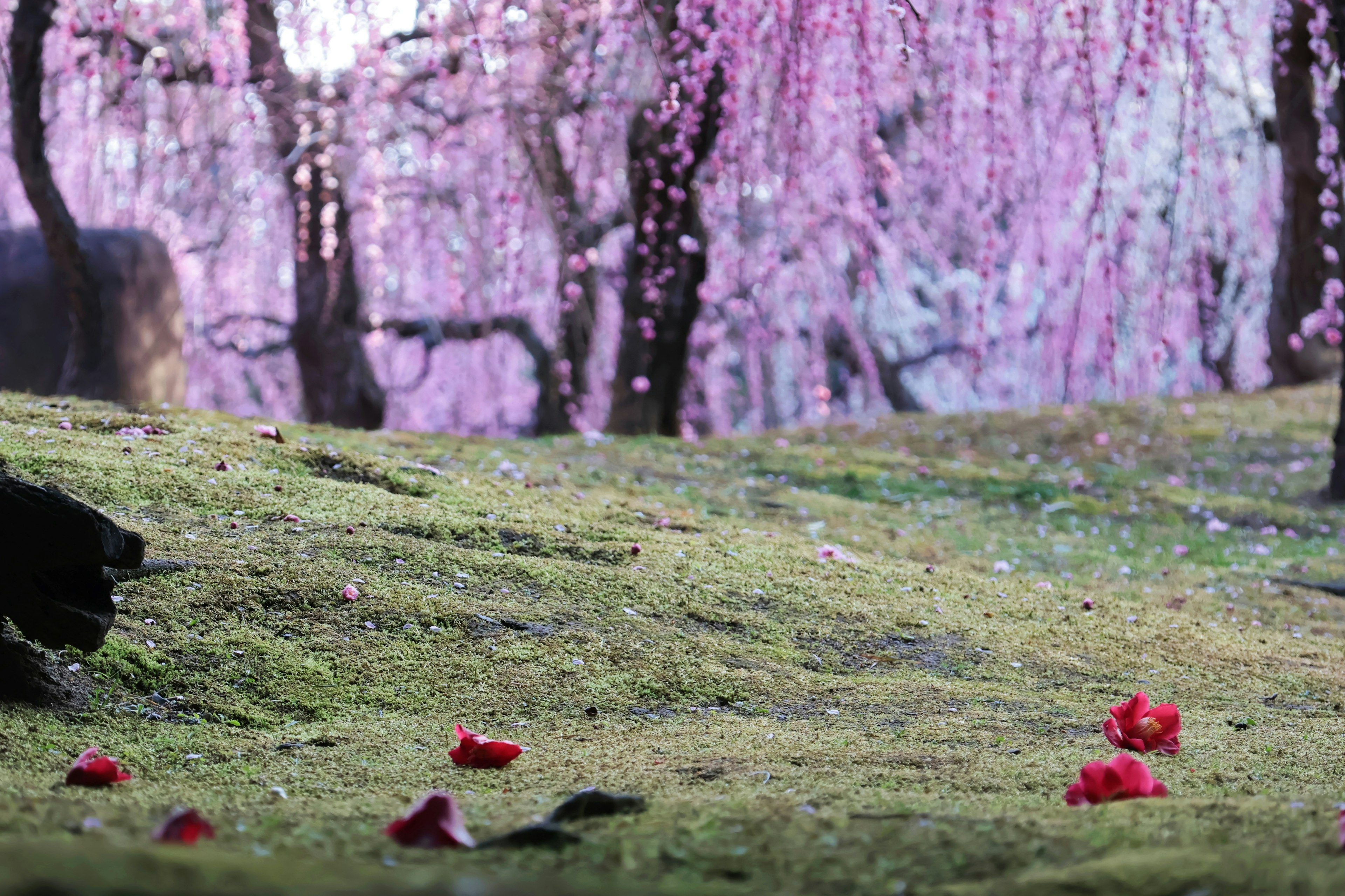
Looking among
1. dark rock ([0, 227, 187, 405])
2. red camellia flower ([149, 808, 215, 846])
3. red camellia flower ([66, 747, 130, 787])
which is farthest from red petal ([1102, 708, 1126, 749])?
dark rock ([0, 227, 187, 405])

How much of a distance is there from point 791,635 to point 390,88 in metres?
6.31

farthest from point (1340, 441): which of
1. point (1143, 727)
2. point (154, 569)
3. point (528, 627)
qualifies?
point (154, 569)

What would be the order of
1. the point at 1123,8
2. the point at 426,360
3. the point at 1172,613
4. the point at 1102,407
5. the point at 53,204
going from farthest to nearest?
the point at 426,360 → the point at 1102,407 → the point at 1123,8 → the point at 53,204 → the point at 1172,613

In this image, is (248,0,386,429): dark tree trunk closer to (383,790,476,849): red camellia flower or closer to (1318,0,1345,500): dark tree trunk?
(1318,0,1345,500): dark tree trunk

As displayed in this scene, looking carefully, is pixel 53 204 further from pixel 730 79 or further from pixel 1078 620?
pixel 1078 620

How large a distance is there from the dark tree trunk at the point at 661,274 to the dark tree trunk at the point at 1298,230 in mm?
4281

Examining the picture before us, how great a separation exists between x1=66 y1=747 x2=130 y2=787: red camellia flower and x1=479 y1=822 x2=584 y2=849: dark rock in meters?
0.87

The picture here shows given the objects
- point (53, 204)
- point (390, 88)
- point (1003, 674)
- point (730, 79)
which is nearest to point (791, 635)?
point (1003, 674)

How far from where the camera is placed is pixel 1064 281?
12102 millimetres

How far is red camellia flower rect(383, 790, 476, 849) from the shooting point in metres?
1.59

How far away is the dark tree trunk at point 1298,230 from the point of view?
9477mm

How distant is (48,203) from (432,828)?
578cm

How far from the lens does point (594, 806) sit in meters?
1.88

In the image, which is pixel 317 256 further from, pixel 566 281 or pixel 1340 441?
pixel 1340 441
